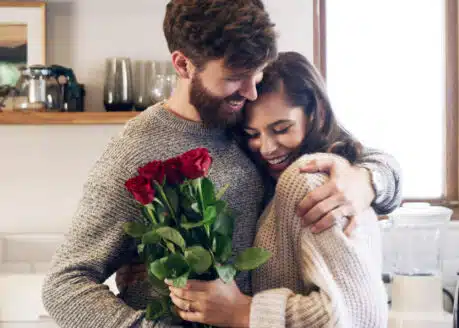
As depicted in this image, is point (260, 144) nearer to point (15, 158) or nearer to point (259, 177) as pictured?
point (259, 177)

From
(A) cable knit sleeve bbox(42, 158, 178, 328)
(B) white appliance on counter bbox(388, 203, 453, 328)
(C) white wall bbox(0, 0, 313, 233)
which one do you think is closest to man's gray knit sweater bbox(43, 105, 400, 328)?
(A) cable knit sleeve bbox(42, 158, 178, 328)

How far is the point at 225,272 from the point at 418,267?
191 centimetres

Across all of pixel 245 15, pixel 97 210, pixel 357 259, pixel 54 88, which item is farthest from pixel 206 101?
pixel 54 88

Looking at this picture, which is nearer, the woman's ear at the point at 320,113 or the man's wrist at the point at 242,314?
the man's wrist at the point at 242,314

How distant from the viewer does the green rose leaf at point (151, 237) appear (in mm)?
1146

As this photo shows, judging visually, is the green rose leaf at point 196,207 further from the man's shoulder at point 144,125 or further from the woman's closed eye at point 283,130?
the woman's closed eye at point 283,130

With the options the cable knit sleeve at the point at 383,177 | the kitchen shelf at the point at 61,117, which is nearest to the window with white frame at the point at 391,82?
the kitchen shelf at the point at 61,117

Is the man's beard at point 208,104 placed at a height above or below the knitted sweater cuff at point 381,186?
above

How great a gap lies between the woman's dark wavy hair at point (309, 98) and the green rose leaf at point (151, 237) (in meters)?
0.48

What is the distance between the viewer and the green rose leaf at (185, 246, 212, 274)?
113cm

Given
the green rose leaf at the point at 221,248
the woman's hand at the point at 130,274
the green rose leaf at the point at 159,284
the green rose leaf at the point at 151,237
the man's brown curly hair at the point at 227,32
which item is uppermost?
the man's brown curly hair at the point at 227,32

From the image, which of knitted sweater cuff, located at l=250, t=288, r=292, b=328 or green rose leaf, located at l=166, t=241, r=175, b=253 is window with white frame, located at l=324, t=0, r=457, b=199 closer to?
knitted sweater cuff, located at l=250, t=288, r=292, b=328

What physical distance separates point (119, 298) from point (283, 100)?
20.5 inches

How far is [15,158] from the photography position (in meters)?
3.05
